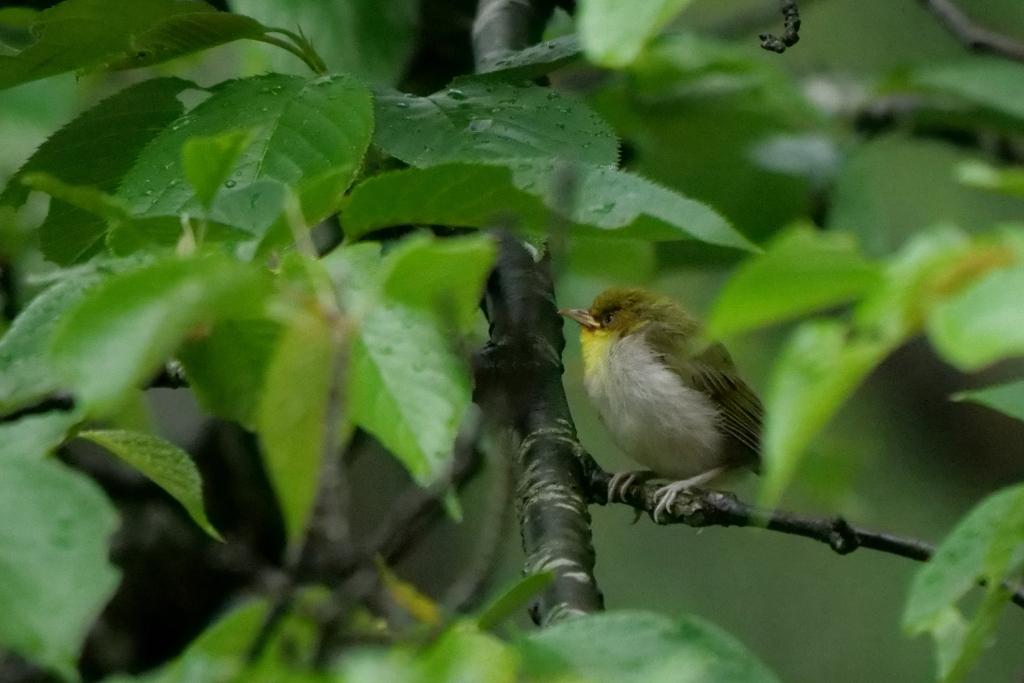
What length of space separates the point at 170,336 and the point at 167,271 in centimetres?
5

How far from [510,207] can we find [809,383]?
0.48m

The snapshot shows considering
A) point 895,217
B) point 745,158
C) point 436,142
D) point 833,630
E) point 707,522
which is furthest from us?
point 833,630

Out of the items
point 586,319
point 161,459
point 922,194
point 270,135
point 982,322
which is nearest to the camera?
point 982,322

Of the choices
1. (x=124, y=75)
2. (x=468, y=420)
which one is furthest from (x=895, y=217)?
(x=468, y=420)

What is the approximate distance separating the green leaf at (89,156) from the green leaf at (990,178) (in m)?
1.10

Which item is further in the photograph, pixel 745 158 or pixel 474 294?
pixel 745 158

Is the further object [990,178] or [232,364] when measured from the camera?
[232,364]

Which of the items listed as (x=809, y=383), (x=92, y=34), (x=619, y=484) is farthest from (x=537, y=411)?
(x=809, y=383)

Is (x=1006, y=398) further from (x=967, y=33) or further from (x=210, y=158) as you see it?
(x=967, y=33)

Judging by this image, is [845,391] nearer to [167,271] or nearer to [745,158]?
[167,271]

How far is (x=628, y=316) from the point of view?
11.0ft

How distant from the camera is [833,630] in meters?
6.20

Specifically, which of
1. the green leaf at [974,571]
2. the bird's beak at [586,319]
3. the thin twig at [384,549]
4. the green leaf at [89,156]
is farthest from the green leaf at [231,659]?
the bird's beak at [586,319]

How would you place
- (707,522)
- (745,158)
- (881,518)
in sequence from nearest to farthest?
(707,522) < (745,158) < (881,518)
